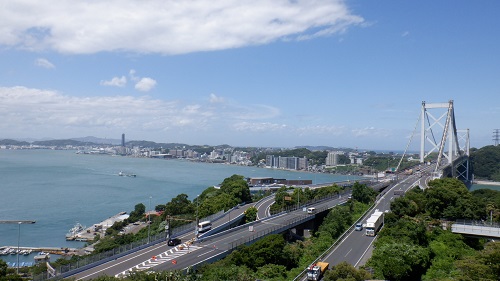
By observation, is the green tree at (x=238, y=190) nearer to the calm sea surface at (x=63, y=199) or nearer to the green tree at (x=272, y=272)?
the calm sea surface at (x=63, y=199)

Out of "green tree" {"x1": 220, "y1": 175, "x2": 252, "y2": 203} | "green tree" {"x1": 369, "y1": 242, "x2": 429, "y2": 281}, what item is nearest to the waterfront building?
"green tree" {"x1": 220, "y1": 175, "x2": 252, "y2": 203}

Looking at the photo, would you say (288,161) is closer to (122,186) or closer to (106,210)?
(122,186)

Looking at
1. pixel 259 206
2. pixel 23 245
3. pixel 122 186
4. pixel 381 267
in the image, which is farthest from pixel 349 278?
pixel 122 186

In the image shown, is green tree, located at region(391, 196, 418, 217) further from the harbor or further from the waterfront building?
the waterfront building

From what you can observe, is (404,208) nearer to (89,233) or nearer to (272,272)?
(272,272)

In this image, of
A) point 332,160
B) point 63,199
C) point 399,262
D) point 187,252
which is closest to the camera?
point 399,262

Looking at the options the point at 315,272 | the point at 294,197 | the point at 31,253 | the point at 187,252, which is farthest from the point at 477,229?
the point at 31,253
